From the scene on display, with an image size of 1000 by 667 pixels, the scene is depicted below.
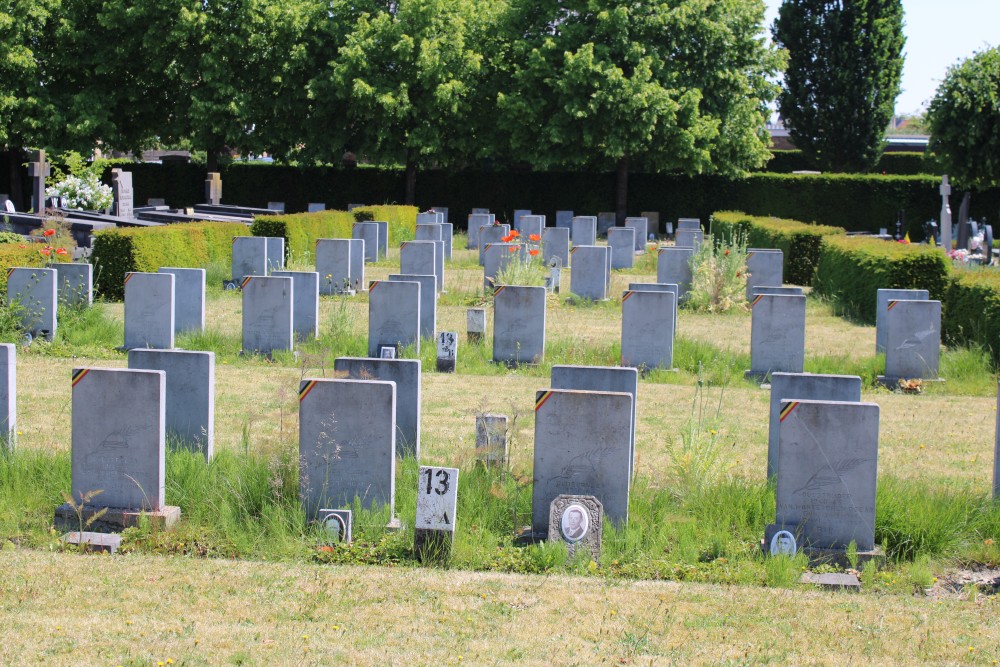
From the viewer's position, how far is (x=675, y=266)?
19609 mm

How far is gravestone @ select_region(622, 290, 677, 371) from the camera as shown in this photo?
12.8 m

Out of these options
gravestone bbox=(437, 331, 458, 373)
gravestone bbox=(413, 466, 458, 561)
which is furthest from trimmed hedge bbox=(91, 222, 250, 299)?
gravestone bbox=(413, 466, 458, 561)

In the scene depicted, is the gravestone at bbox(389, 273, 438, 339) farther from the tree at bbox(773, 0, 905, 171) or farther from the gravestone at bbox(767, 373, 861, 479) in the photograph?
the tree at bbox(773, 0, 905, 171)

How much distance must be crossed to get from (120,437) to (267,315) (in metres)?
6.39

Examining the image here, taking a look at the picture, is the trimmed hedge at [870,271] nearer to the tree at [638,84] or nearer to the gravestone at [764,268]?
the gravestone at [764,268]

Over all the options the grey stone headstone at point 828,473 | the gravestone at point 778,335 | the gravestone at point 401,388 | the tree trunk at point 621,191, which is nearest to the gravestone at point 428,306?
the gravestone at point 778,335

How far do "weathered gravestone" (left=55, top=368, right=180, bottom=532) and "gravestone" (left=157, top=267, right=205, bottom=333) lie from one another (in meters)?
7.27

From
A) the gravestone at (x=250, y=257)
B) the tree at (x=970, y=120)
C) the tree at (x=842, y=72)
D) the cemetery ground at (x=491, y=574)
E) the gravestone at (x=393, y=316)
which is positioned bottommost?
the cemetery ground at (x=491, y=574)

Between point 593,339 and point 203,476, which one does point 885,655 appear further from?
A: point 593,339

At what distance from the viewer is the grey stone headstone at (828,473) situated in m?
6.51

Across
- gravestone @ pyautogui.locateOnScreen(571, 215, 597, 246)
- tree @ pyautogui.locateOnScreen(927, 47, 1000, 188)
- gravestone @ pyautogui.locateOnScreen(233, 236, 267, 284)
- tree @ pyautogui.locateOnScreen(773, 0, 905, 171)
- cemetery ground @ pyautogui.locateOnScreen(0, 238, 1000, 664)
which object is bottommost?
cemetery ground @ pyautogui.locateOnScreen(0, 238, 1000, 664)

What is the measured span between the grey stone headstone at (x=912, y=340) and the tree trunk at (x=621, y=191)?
89.2 ft

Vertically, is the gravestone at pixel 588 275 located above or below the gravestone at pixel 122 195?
below

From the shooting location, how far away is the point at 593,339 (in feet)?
48.4
